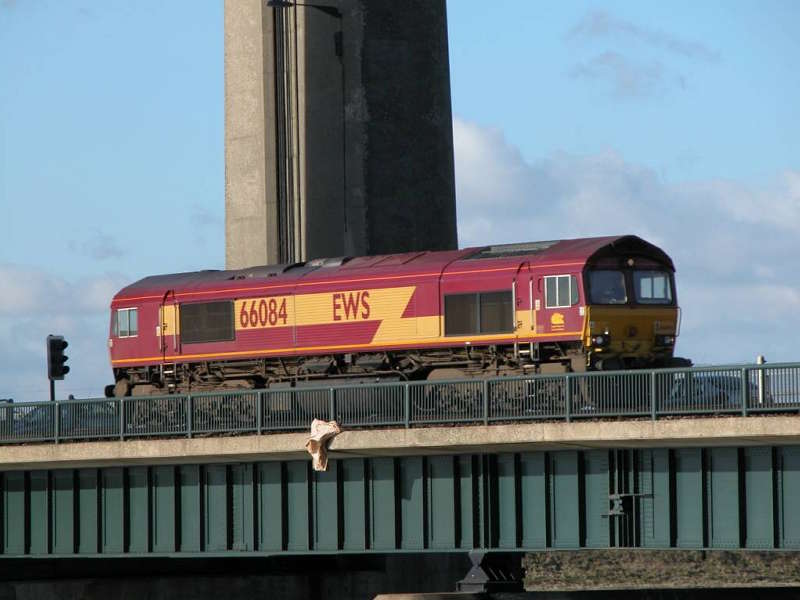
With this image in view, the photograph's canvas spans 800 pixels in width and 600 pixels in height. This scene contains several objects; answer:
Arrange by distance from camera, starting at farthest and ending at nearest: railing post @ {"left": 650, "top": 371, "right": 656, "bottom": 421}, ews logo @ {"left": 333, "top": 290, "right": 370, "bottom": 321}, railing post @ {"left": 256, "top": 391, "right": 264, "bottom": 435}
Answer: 1. ews logo @ {"left": 333, "top": 290, "right": 370, "bottom": 321}
2. railing post @ {"left": 256, "top": 391, "right": 264, "bottom": 435}
3. railing post @ {"left": 650, "top": 371, "right": 656, "bottom": 421}

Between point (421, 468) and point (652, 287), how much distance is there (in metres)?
9.37

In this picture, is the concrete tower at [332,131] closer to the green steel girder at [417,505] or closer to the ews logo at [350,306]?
the ews logo at [350,306]

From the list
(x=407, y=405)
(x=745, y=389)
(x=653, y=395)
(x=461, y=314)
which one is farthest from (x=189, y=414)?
(x=745, y=389)

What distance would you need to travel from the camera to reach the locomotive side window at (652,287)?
156 feet

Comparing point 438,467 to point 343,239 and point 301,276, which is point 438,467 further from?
point 343,239

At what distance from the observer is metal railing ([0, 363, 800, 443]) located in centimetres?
3681

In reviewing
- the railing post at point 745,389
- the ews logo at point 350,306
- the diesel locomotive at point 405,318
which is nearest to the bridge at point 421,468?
the railing post at point 745,389

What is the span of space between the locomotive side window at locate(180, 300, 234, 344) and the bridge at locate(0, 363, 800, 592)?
685cm

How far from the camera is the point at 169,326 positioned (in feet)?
181

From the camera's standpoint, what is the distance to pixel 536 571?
10756cm

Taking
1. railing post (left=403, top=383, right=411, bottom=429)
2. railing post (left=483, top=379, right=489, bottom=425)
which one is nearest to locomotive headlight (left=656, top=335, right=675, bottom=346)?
railing post (left=483, top=379, right=489, bottom=425)

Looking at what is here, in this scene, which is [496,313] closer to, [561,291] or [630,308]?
[561,291]

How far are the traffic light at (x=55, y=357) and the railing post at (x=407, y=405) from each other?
13686 mm

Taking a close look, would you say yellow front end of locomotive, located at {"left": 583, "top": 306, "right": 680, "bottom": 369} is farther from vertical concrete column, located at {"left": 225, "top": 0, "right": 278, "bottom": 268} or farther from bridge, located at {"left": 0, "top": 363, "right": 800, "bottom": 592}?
vertical concrete column, located at {"left": 225, "top": 0, "right": 278, "bottom": 268}
